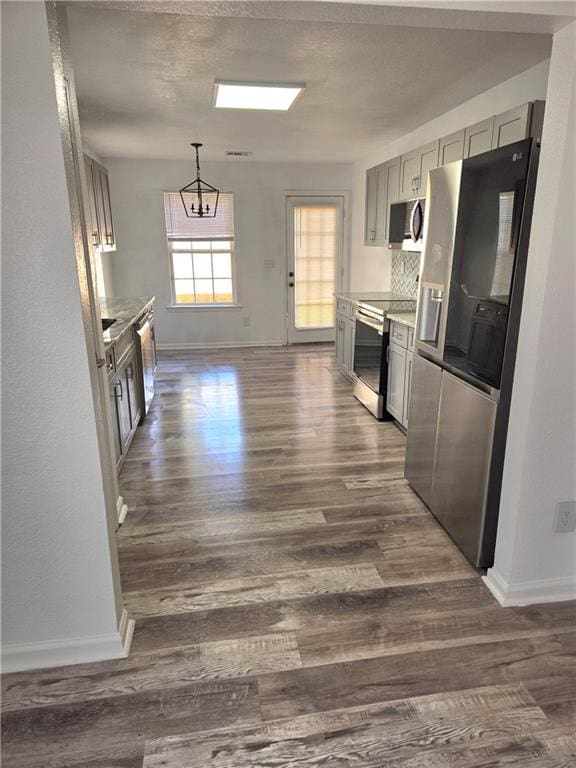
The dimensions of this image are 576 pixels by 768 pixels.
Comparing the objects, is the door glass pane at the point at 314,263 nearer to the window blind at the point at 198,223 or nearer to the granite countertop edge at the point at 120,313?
the window blind at the point at 198,223

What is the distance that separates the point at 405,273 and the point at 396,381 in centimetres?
Result: 167

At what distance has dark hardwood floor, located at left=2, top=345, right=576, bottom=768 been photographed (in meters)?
1.48

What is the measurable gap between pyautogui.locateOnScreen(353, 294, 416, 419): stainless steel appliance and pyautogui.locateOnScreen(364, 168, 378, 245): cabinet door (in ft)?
3.22

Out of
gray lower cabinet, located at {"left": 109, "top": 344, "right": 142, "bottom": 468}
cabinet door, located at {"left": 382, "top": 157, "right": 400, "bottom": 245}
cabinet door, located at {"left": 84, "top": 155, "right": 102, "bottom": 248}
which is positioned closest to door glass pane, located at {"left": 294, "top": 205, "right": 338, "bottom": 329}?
cabinet door, located at {"left": 382, "top": 157, "right": 400, "bottom": 245}

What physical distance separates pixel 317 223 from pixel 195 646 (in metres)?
6.02

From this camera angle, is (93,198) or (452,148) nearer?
(452,148)

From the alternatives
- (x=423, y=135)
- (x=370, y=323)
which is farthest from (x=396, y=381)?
(x=423, y=135)

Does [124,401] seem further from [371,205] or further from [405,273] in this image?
[371,205]

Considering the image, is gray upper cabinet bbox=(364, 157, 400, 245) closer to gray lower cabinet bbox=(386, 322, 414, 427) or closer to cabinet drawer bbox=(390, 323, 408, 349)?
cabinet drawer bbox=(390, 323, 408, 349)

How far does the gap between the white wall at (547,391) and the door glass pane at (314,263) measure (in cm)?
529

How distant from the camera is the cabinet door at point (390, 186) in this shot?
4.41 meters

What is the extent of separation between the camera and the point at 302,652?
1.82 metres

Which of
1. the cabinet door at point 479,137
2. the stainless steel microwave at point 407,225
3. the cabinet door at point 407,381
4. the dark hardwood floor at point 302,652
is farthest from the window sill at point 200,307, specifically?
the cabinet door at point 479,137

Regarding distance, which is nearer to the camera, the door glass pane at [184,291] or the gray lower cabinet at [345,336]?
the gray lower cabinet at [345,336]
